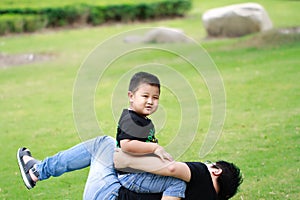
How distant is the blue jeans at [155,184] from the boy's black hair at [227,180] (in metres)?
0.31

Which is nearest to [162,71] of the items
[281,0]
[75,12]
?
[75,12]

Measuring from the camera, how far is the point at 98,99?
9.66 meters

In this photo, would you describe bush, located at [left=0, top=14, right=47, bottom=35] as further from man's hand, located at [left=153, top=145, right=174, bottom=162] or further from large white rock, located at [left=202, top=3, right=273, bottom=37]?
man's hand, located at [left=153, top=145, right=174, bottom=162]

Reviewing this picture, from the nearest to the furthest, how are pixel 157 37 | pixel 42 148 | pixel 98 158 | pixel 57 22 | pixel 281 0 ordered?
1. pixel 98 158
2. pixel 42 148
3. pixel 157 37
4. pixel 57 22
5. pixel 281 0

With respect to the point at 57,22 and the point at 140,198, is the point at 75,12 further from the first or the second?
the point at 140,198

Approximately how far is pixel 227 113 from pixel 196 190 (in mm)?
4185

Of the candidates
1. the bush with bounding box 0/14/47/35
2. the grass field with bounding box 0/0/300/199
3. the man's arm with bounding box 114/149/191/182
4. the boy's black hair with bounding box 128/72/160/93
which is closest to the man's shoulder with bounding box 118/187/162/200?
the man's arm with bounding box 114/149/191/182

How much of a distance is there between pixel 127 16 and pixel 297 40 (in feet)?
28.7

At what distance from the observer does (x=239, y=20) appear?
615 inches

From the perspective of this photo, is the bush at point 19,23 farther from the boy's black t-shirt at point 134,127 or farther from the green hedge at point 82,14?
the boy's black t-shirt at point 134,127

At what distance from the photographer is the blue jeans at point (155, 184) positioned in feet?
12.9

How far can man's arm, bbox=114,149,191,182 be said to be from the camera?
12.6 ft

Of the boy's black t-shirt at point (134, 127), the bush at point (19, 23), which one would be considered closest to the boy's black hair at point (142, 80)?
the boy's black t-shirt at point (134, 127)

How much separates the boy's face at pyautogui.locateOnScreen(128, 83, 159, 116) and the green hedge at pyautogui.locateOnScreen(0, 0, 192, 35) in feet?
50.2
